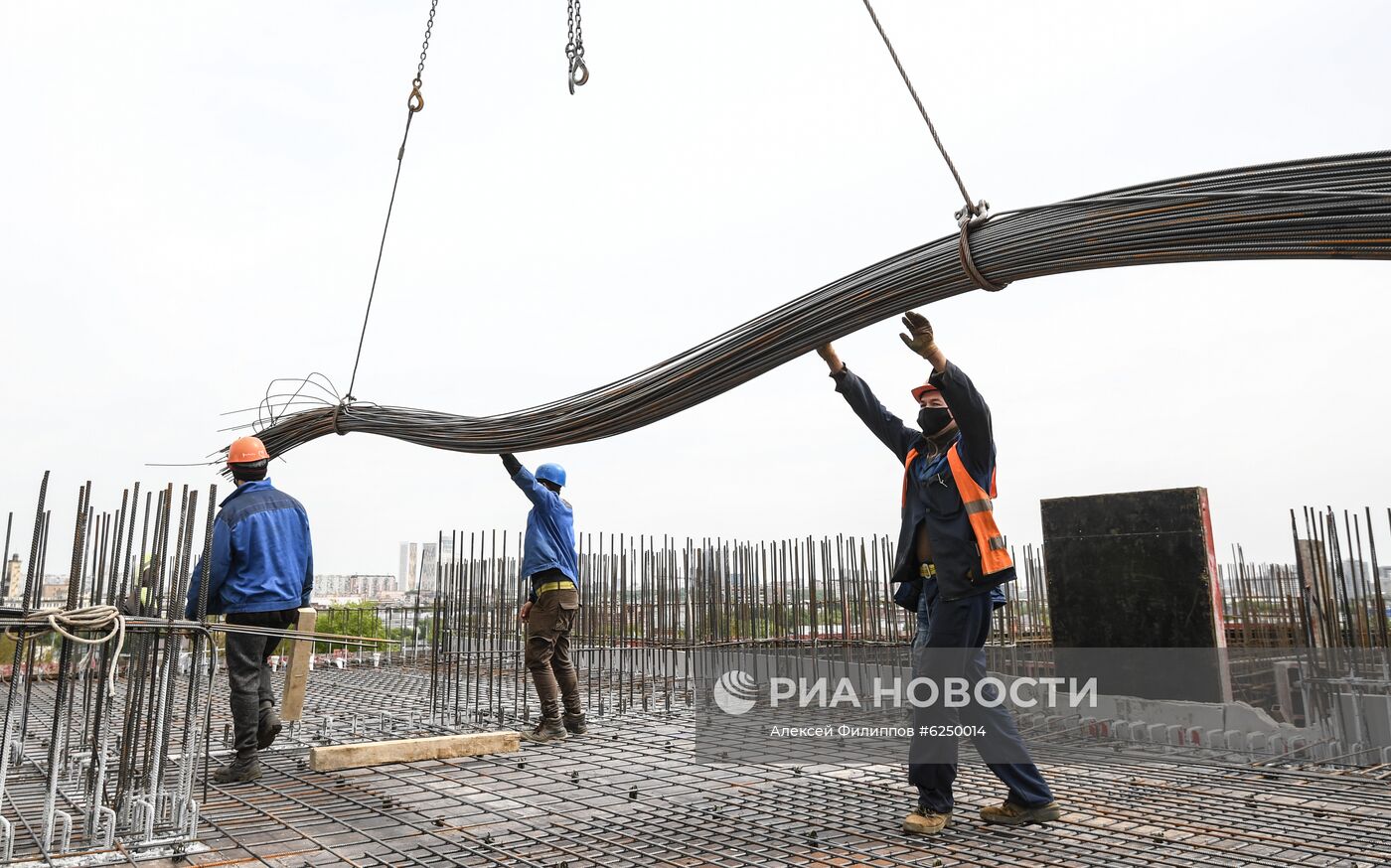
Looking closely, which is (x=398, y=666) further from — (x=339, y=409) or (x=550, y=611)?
(x=339, y=409)

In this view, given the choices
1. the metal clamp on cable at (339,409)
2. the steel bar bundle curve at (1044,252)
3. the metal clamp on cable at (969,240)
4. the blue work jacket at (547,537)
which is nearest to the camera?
the steel bar bundle curve at (1044,252)

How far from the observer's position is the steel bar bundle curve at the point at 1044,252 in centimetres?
149

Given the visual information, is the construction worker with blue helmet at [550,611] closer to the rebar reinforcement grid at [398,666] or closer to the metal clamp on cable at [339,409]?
the rebar reinforcement grid at [398,666]

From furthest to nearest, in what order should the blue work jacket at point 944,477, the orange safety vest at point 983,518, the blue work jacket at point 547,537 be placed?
the blue work jacket at point 547,537, the orange safety vest at point 983,518, the blue work jacket at point 944,477

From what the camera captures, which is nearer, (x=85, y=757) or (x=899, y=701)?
(x=85, y=757)

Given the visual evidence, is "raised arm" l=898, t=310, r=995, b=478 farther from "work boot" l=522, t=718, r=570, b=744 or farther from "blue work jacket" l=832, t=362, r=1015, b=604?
"work boot" l=522, t=718, r=570, b=744

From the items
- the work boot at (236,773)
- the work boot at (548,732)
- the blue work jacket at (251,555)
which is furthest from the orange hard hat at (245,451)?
the work boot at (548,732)

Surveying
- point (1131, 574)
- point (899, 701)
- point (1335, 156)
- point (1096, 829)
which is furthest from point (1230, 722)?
point (1335, 156)

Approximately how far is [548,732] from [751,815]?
213 cm

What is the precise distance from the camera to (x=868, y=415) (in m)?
3.46

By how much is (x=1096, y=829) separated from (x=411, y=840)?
2.21 m

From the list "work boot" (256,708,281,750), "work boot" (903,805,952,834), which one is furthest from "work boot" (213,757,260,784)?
"work boot" (903,805,952,834)

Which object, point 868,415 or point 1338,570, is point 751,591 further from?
point 868,415

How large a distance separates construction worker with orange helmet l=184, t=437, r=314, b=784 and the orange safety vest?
2977 millimetres
